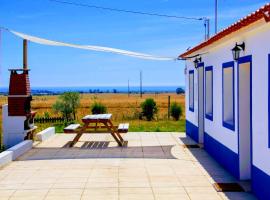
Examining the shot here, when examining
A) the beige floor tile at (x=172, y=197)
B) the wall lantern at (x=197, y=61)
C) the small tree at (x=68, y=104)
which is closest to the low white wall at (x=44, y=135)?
the wall lantern at (x=197, y=61)

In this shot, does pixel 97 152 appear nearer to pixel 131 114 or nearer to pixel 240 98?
pixel 240 98

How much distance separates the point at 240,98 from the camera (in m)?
8.66

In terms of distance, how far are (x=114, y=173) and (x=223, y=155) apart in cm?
244

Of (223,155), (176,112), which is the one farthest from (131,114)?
(223,155)

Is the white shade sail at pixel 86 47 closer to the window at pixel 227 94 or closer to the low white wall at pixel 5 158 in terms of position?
the low white wall at pixel 5 158

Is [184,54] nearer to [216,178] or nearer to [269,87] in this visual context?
[216,178]

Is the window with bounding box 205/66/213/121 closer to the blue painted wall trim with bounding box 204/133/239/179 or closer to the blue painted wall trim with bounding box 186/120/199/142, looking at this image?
the blue painted wall trim with bounding box 204/133/239/179

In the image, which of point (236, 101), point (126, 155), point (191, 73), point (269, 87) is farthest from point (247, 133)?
point (191, 73)

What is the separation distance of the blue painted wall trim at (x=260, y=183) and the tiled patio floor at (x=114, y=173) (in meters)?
0.19

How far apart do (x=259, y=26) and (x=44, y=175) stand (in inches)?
196

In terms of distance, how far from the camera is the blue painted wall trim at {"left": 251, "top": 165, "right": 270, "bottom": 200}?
21.6ft

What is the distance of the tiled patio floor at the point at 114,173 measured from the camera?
24.7ft

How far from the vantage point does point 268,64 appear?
657 centimetres

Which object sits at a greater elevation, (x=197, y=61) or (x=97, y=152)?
(x=197, y=61)
